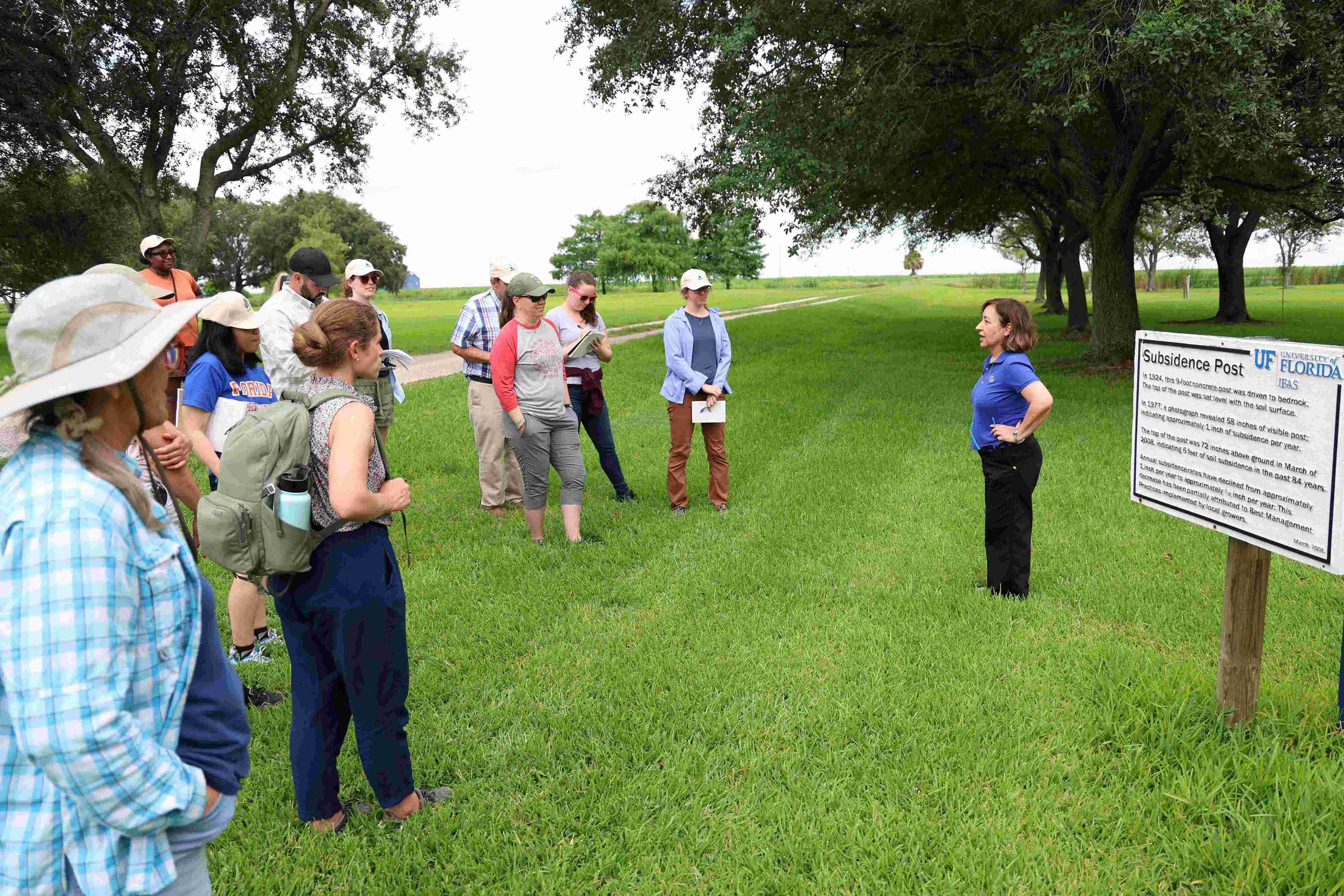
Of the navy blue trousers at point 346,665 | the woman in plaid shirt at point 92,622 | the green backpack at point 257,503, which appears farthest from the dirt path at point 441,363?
the navy blue trousers at point 346,665

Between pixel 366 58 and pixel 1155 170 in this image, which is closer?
pixel 1155 170

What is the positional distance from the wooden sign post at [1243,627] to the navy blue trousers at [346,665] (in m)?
3.58

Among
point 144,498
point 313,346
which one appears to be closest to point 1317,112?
point 313,346

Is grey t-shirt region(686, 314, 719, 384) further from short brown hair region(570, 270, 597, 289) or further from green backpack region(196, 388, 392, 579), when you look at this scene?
green backpack region(196, 388, 392, 579)

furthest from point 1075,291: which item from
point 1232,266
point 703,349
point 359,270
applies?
point 359,270

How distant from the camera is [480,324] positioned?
25.0 feet

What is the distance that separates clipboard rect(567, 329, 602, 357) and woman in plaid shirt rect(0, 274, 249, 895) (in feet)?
19.4

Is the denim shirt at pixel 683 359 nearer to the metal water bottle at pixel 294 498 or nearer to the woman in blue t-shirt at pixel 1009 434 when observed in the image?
the woman in blue t-shirt at pixel 1009 434

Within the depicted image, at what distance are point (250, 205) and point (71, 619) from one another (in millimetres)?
82615

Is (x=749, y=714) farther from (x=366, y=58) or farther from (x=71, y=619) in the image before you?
(x=366, y=58)

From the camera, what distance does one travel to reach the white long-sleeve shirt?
4859 millimetres

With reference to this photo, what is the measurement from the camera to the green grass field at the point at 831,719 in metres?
3.12

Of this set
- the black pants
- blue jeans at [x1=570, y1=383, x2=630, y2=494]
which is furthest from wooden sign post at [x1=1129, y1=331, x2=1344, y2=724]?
blue jeans at [x1=570, y1=383, x2=630, y2=494]

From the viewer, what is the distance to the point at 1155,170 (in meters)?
17.1
